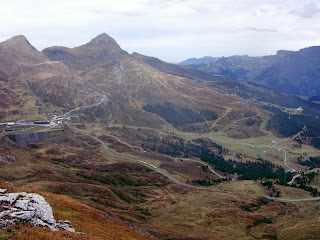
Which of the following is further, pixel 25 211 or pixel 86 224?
pixel 86 224

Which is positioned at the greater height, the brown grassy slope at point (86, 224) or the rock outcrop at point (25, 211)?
the rock outcrop at point (25, 211)

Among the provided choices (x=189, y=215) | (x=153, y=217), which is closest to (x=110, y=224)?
(x=153, y=217)

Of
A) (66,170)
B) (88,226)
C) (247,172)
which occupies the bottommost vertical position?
(247,172)

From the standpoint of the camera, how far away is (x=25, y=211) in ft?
122

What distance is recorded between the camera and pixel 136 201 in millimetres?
116125

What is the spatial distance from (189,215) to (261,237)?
2901 centimetres

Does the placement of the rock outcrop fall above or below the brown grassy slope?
above

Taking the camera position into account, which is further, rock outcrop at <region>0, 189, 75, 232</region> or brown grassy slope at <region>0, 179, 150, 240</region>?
brown grassy slope at <region>0, 179, 150, 240</region>

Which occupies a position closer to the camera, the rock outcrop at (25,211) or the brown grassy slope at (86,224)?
the rock outcrop at (25,211)

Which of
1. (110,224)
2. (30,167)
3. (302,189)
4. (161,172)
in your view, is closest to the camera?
(110,224)

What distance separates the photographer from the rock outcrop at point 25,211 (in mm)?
35094

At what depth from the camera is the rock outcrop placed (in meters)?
35.1

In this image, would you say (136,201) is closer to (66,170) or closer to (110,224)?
(66,170)

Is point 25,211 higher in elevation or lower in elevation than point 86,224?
higher
